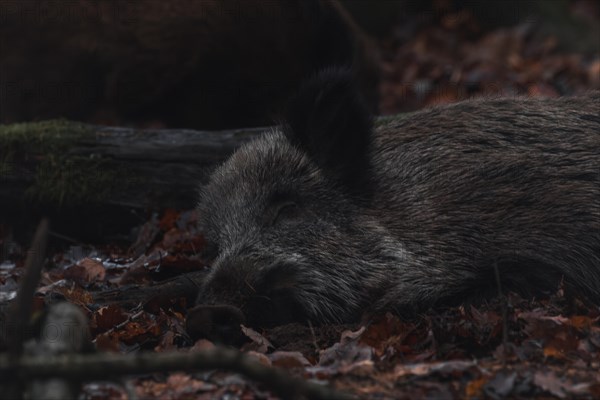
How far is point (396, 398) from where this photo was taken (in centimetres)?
340

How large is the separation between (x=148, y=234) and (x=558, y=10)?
9.42 metres

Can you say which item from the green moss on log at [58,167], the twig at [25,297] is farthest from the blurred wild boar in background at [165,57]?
the twig at [25,297]

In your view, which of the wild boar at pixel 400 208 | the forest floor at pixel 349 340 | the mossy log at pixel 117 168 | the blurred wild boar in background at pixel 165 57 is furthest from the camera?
the blurred wild boar in background at pixel 165 57

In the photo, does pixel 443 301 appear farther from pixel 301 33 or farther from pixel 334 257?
pixel 301 33

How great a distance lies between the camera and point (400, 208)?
17.6 feet

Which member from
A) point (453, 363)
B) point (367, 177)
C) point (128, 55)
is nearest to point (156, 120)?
point (128, 55)

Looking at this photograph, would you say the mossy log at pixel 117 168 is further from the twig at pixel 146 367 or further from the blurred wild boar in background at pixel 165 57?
the twig at pixel 146 367

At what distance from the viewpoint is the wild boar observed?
501 cm

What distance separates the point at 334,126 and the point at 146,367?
9.44ft

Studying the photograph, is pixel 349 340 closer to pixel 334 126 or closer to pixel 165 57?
pixel 334 126

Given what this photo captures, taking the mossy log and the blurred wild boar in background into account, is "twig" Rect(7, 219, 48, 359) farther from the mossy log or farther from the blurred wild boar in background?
the blurred wild boar in background

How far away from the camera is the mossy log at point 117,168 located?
7324 millimetres

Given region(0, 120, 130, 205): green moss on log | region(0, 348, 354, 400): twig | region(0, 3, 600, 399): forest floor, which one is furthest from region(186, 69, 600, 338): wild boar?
region(0, 120, 130, 205): green moss on log

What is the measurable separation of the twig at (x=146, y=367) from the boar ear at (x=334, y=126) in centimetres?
261
